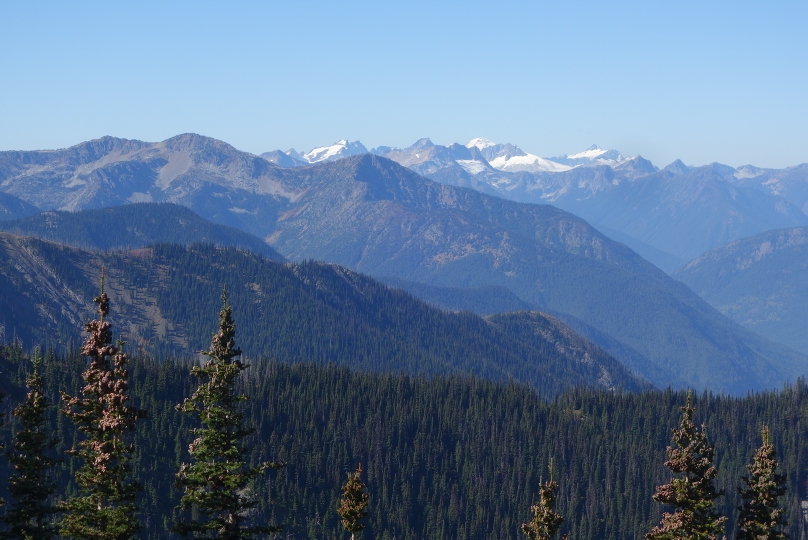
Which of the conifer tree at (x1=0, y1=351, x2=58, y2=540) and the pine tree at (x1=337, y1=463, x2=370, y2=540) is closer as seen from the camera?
the pine tree at (x1=337, y1=463, x2=370, y2=540)

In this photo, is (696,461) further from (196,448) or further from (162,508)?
(162,508)

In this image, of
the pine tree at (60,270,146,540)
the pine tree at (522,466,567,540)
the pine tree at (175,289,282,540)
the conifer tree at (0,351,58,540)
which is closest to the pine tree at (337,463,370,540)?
the pine tree at (175,289,282,540)

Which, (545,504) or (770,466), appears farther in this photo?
(770,466)

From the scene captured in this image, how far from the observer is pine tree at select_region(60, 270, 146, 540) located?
42219 mm

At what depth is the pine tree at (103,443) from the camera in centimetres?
4222

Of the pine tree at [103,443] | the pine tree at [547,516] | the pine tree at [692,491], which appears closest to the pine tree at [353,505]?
the pine tree at [547,516]

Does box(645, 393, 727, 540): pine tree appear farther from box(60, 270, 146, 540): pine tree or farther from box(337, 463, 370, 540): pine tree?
box(60, 270, 146, 540): pine tree

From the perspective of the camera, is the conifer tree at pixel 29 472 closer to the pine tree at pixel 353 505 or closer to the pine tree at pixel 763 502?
the pine tree at pixel 353 505

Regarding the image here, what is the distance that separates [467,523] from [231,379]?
523 ft

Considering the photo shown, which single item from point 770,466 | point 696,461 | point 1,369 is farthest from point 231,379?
point 1,369

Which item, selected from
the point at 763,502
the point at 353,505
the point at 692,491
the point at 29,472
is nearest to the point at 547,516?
the point at 692,491

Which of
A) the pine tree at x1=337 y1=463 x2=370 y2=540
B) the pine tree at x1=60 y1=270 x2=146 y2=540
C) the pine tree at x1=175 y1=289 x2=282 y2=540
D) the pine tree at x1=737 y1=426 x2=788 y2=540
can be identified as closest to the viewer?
the pine tree at x1=60 y1=270 x2=146 y2=540

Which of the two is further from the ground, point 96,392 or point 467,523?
point 96,392

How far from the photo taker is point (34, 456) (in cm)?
5112
